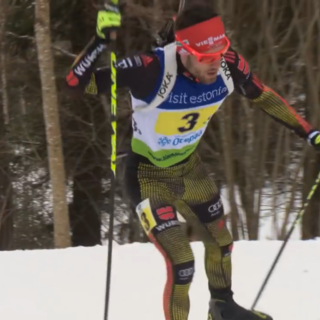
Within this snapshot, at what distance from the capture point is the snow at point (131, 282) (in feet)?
10.5

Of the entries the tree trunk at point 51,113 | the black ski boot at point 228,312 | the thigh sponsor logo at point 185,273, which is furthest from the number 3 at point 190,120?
the tree trunk at point 51,113

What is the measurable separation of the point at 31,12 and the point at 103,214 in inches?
118

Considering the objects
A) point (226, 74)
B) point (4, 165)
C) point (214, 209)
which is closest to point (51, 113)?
point (4, 165)

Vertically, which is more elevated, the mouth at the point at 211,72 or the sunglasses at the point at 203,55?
the sunglasses at the point at 203,55

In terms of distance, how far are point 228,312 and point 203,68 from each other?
4.01ft

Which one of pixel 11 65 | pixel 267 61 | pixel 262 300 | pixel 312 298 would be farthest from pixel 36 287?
pixel 11 65

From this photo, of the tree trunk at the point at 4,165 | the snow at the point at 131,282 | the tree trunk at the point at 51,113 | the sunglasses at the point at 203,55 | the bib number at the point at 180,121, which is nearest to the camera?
the sunglasses at the point at 203,55

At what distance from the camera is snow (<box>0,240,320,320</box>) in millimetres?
3199

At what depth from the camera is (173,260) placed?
2387 mm

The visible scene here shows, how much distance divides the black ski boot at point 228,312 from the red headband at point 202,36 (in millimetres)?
1287

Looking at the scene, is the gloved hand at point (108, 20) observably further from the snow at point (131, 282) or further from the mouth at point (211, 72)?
the snow at point (131, 282)

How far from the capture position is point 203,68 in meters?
Answer: 2.22

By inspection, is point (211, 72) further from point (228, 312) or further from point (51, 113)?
point (51, 113)

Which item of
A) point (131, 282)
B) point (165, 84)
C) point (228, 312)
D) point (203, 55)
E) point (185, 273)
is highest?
point (203, 55)
